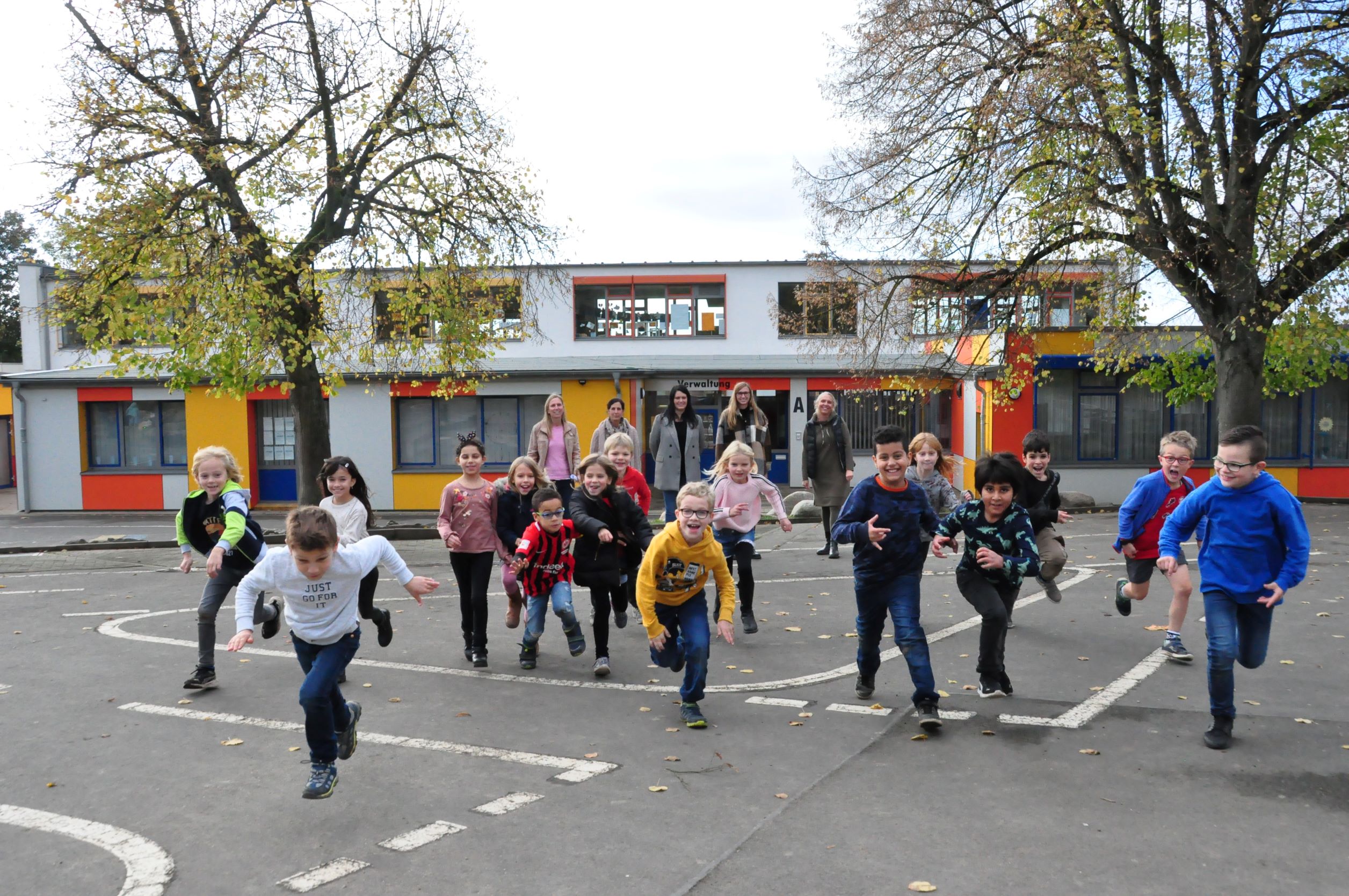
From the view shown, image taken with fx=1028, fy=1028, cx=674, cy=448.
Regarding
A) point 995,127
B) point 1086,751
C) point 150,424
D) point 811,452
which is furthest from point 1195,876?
point 150,424

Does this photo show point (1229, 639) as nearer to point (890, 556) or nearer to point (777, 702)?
point (890, 556)

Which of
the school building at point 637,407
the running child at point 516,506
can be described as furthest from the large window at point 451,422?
the running child at point 516,506

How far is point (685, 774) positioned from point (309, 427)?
14183mm

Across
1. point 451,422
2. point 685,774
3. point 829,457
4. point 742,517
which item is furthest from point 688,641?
point 451,422

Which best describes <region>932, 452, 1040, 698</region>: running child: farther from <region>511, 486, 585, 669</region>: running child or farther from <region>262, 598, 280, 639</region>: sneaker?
<region>262, 598, 280, 639</region>: sneaker

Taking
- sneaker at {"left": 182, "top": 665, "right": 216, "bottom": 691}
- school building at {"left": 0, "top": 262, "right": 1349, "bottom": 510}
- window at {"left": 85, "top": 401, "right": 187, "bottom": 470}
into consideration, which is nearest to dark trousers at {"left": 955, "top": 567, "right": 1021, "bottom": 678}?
sneaker at {"left": 182, "top": 665, "right": 216, "bottom": 691}

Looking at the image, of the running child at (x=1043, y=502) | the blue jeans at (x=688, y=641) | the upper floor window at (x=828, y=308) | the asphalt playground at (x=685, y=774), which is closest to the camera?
the asphalt playground at (x=685, y=774)

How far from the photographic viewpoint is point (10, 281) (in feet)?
203

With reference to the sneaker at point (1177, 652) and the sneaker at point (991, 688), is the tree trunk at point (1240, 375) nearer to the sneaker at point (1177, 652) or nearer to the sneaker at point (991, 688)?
the sneaker at point (1177, 652)

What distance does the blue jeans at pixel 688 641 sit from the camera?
6.12 metres

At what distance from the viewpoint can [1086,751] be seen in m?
5.43

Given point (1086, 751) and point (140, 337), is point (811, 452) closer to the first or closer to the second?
point (1086, 751)

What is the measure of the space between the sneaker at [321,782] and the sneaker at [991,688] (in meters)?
3.91

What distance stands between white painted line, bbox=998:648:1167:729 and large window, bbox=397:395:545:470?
1994 centimetres
